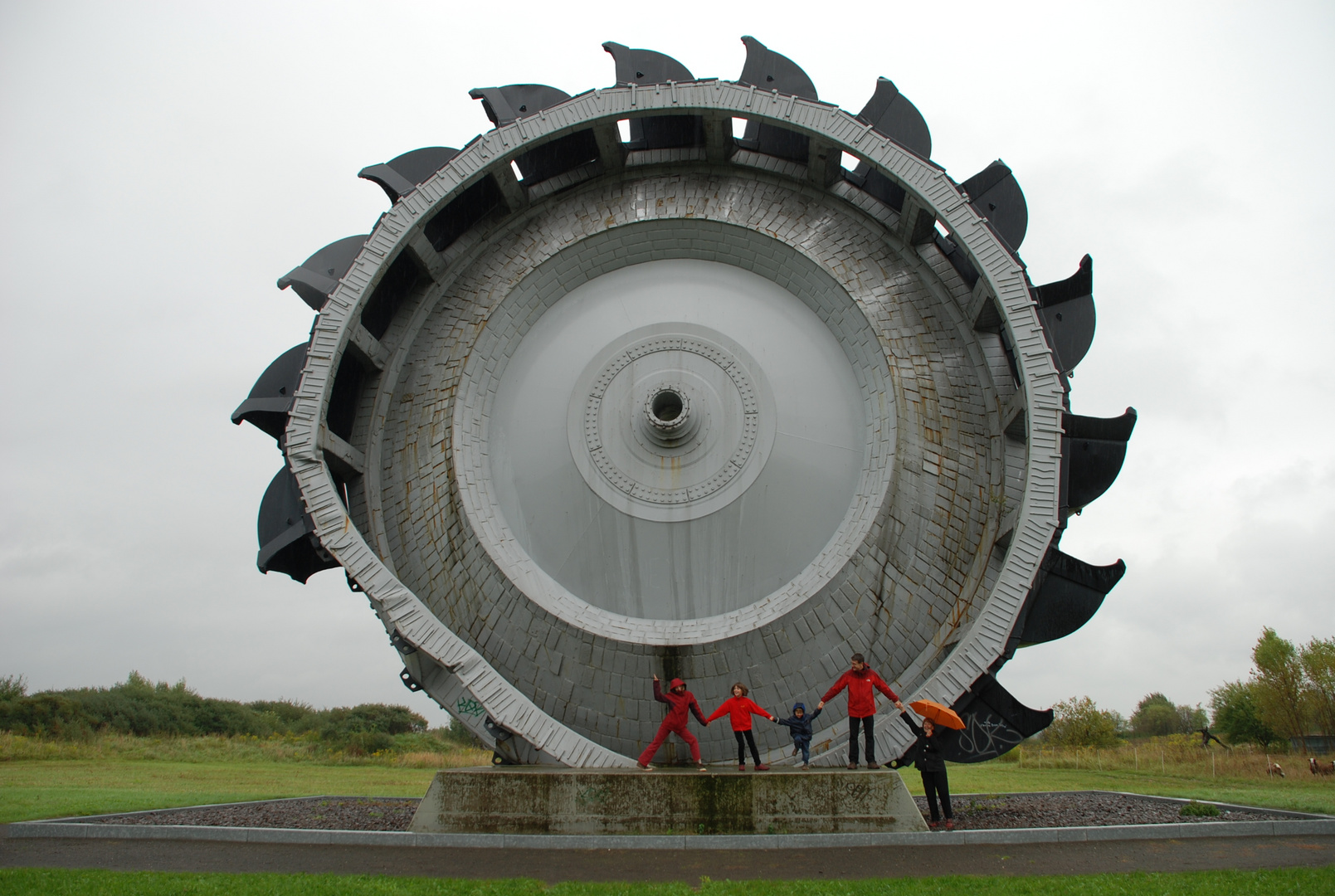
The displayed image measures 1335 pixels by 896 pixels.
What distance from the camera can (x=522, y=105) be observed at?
13.2m

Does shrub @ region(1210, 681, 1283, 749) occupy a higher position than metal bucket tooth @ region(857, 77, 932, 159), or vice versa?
metal bucket tooth @ region(857, 77, 932, 159)

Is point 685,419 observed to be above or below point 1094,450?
above

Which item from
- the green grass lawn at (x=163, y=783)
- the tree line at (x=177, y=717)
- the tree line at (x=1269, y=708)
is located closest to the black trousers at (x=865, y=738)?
the green grass lawn at (x=163, y=783)

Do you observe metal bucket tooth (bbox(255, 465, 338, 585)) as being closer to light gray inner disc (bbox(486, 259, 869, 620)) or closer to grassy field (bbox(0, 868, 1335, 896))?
light gray inner disc (bbox(486, 259, 869, 620))

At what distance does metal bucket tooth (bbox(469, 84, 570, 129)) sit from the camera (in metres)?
12.9

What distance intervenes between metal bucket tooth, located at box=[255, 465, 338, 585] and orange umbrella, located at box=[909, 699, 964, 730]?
8.51m

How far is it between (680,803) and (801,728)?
188cm

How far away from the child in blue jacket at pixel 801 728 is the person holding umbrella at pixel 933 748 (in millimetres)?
1216

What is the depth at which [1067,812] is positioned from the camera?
12.9 metres

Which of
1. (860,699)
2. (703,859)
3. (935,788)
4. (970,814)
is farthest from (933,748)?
(703,859)

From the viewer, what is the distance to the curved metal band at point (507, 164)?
10312 mm

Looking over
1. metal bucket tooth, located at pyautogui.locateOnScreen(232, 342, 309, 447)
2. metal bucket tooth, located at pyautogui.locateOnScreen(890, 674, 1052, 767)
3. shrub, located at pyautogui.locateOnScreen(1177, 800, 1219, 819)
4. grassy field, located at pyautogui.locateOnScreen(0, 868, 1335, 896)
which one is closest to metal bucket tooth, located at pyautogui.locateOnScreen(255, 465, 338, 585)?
metal bucket tooth, located at pyautogui.locateOnScreen(232, 342, 309, 447)

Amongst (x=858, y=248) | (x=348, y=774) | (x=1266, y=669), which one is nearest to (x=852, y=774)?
(x=858, y=248)

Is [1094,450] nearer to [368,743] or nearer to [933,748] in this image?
[933,748]
